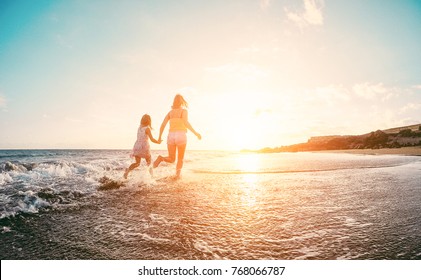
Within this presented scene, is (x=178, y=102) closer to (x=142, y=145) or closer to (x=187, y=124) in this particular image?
(x=187, y=124)

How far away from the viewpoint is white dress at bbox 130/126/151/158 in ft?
25.8

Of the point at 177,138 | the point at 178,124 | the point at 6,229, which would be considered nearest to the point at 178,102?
the point at 178,124

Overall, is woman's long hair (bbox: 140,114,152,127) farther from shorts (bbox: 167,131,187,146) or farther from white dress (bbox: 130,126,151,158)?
shorts (bbox: 167,131,187,146)

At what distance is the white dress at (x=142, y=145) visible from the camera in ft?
25.8

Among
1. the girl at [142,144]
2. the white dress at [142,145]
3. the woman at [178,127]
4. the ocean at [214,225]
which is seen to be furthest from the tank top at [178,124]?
the ocean at [214,225]

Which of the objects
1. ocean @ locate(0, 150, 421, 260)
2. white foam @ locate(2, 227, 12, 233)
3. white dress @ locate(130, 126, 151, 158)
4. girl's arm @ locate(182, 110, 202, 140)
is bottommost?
ocean @ locate(0, 150, 421, 260)

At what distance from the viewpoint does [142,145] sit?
310 inches

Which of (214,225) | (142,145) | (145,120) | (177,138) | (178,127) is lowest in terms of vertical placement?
(214,225)

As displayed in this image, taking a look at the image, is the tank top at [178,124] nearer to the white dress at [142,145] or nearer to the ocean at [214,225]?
the white dress at [142,145]

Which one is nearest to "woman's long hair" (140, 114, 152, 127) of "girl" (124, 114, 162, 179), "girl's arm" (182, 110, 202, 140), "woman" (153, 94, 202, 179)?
"girl" (124, 114, 162, 179)

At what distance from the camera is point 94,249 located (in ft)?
8.80

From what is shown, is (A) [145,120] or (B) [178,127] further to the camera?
(A) [145,120]
